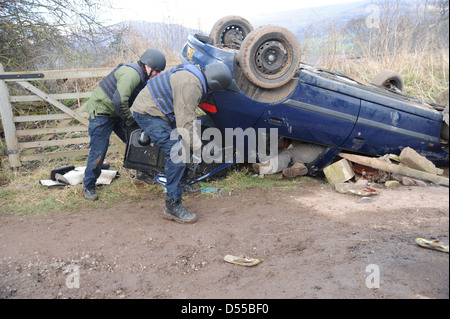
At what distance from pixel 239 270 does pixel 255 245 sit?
0.45 meters

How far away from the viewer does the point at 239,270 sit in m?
2.94

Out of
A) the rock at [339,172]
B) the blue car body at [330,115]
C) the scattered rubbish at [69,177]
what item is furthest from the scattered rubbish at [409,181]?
the scattered rubbish at [69,177]

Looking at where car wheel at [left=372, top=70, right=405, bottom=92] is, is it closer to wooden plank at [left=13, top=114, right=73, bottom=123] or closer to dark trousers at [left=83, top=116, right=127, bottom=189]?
dark trousers at [left=83, top=116, right=127, bottom=189]

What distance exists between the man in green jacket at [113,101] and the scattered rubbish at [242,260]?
7.10 ft

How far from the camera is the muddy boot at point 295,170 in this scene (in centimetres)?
496

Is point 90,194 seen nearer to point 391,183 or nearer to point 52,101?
point 52,101

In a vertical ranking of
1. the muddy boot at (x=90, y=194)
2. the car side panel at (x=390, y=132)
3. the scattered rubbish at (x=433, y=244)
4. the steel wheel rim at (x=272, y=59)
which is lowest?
the muddy boot at (x=90, y=194)

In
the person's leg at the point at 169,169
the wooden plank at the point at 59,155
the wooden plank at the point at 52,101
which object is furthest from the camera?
the wooden plank at the point at 59,155

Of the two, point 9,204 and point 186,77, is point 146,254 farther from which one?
point 9,204

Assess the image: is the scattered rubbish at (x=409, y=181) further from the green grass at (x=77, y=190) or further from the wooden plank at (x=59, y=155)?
the wooden plank at (x=59, y=155)

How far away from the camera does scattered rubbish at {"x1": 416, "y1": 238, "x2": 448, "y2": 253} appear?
273 centimetres

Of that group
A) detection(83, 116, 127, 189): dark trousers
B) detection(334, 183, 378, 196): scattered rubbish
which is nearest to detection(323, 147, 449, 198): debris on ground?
detection(334, 183, 378, 196): scattered rubbish
